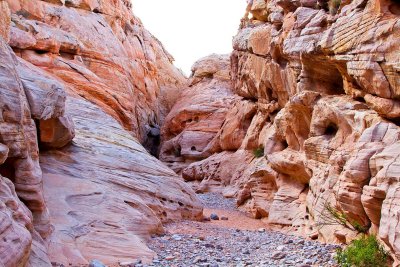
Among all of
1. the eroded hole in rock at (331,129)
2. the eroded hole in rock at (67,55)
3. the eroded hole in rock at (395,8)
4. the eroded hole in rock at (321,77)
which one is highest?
the eroded hole in rock at (395,8)

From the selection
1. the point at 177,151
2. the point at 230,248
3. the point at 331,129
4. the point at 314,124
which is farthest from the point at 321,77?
the point at 177,151

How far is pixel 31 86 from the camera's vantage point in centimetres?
1422

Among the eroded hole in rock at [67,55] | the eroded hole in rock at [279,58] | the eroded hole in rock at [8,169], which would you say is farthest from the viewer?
the eroded hole in rock at [67,55]

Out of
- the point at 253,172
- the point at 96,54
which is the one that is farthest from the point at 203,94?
the point at 253,172

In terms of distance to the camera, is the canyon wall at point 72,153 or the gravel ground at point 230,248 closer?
the canyon wall at point 72,153

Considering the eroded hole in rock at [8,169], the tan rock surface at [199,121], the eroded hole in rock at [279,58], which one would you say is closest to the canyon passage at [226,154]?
the eroded hole in rock at [8,169]

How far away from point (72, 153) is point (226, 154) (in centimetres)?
1963

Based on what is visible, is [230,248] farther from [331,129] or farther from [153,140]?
[153,140]

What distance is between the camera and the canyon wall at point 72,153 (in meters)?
10.9

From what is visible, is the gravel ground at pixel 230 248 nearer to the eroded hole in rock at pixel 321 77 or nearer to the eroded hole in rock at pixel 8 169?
the eroded hole in rock at pixel 8 169

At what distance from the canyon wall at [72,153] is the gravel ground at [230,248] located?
0.82 m

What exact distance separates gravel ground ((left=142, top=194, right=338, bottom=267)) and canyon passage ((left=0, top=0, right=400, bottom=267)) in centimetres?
8

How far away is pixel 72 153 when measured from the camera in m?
18.2

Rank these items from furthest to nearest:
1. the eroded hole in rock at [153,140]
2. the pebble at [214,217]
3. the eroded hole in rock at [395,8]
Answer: the eroded hole in rock at [153,140] < the pebble at [214,217] < the eroded hole in rock at [395,8]
